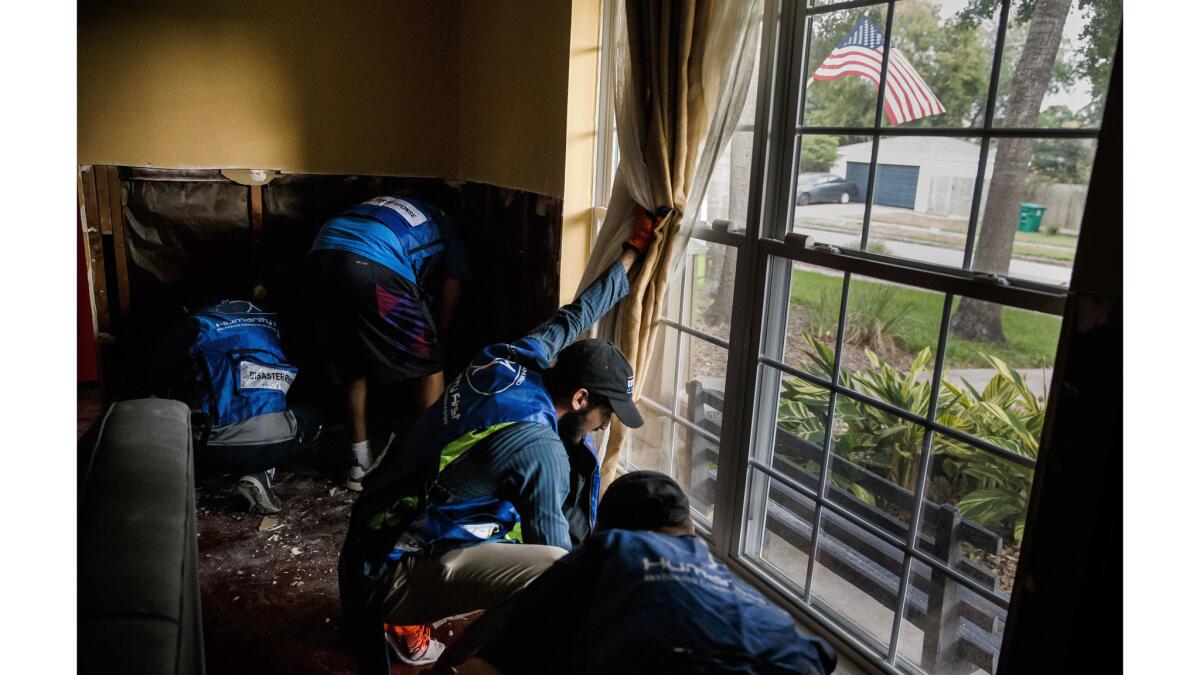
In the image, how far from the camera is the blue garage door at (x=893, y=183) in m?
1.70

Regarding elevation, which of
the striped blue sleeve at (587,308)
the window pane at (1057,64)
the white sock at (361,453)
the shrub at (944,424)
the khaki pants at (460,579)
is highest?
the window pane at (1057,64)

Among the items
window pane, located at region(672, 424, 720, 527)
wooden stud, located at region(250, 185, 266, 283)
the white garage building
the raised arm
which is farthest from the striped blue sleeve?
wooden stud, located at region(250, 185, 266, 283)

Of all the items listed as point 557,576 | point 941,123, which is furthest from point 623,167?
point 557,576

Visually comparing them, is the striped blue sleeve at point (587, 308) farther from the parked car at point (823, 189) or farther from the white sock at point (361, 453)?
the white sock at point (361, 453)

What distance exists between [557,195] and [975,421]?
171cm

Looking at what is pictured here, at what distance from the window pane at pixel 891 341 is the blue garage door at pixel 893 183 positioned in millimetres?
192

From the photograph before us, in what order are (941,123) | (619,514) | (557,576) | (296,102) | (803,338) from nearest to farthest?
(557,576) < (619,514) < (941,123) < (803,338) < (296,102)

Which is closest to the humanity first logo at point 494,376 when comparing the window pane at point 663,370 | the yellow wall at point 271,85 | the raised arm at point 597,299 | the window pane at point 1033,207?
the raised arm at point 597,299

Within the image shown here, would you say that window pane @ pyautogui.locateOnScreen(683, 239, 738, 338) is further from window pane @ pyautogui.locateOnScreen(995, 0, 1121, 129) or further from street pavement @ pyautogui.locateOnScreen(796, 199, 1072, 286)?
window pane @ pyautogui.locateOnScreen(995, 0, 1121, 129)

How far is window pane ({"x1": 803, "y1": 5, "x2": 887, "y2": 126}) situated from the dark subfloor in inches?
72.0

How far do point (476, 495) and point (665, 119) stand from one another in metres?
1.15

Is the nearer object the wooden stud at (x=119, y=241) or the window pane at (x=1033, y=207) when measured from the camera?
the window pane at (x=1033, y=207)

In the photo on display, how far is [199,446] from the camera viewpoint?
2.86m

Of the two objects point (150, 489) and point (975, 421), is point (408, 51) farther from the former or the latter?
point (975, 421)
